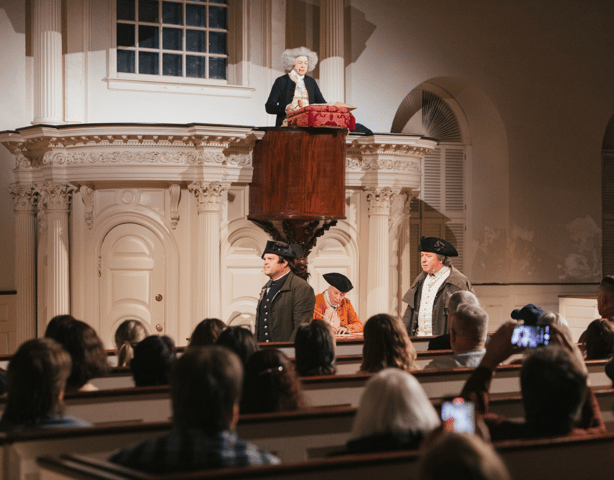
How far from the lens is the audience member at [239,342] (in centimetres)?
351

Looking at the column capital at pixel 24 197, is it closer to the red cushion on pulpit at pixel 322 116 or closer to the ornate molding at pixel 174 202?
the ornate molding at pixel 174 202

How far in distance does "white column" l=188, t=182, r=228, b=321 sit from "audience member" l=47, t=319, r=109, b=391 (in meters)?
4.18

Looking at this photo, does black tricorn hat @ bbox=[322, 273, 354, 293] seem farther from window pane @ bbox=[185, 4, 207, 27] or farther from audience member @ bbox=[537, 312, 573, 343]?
window pane @ bbox=[185, 4, 207, 27]

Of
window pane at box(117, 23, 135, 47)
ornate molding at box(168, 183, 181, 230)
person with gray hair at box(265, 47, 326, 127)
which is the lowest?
ornate molding at box(168, 183, 181, 230)

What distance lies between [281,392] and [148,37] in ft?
23.8

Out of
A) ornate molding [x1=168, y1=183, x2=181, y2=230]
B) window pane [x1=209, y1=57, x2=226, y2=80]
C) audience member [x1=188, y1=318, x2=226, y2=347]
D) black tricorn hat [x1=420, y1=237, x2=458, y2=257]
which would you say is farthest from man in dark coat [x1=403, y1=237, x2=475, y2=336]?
window pane [x1=209, y1=57, x2=226, y2=80]

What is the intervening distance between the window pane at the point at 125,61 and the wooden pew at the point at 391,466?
758cm

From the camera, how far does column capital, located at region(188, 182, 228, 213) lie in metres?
7.59

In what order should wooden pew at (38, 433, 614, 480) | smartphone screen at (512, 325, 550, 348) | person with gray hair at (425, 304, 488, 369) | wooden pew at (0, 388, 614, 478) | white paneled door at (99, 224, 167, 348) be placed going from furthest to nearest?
white paneled door at (99, 224, 167, 348)
person with gray hair at (425, 304, 488, 369)
smartphone screen at (512, 325, 550, 348)
wooden pew at (0, 388, 614, 478)
wooden pew at (38, 433, 614, 480)

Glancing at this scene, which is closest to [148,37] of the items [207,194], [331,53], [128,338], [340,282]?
[331,53]

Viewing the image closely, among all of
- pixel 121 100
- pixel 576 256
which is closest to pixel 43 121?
pixel 121 100

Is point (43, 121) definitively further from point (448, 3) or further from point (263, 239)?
point (448, 3)

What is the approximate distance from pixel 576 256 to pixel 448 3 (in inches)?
156

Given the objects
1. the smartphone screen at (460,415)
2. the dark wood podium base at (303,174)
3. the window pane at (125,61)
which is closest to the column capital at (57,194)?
the dark wood podium base at (303,174)
